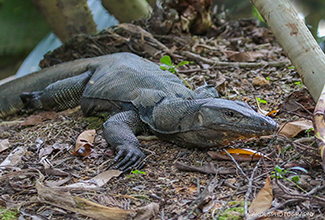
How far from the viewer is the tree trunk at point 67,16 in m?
7.76

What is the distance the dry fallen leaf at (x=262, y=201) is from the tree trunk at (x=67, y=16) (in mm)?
6979

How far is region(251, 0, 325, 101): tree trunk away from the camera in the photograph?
3000mm

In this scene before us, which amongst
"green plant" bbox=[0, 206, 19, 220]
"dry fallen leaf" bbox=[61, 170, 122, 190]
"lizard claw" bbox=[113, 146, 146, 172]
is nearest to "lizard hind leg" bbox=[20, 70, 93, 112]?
"lizard claw" bbox=[113, 146, 146, 172]

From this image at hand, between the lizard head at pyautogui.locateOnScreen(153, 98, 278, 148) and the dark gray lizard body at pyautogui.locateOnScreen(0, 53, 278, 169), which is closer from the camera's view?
the lizard head at pyautogui.locateOnScreen(153, 98, 278, 148)

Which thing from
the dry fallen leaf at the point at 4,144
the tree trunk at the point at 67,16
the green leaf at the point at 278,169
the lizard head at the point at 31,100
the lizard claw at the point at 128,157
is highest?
the tree trunk at the point at 67,16

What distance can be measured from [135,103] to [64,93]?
1.75m

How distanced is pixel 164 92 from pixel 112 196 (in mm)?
1707

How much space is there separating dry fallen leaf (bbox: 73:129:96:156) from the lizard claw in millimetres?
382

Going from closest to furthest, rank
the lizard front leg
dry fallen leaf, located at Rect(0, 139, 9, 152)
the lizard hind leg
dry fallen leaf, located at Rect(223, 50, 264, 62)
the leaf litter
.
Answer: the leaf litter, the lizard front leg, dry fallen leaf, located at Rect(0, 139, 9, 152), the lizard hind leg, dry fallen leaf, located at Rect(223, 50, 264, 62)

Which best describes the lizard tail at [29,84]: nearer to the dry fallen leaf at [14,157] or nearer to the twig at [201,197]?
the dry fallen leaf at [14,157]

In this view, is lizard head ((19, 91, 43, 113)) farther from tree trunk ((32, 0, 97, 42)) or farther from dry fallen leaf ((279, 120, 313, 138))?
dry fallen leaf ((279, 120, 313, 138))

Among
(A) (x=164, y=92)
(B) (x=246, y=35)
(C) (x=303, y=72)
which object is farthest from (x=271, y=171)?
(B) (x=246, y=35)

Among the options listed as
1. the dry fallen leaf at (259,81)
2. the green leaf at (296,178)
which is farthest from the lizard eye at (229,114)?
the dry fallen leaf at (259,81)

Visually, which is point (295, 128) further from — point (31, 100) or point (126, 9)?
point (126, 9)
